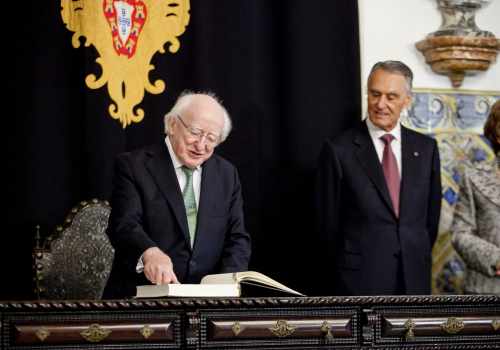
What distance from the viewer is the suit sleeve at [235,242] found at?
11.5 feet

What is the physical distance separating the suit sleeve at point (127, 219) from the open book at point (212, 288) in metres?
0.27

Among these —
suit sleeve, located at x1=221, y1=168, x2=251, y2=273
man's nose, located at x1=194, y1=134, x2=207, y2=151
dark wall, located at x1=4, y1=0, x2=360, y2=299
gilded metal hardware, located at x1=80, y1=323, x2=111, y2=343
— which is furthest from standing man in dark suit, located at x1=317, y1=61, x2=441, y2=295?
gilded metal hardware, located at x1=80, y1=323, x2=111, y2=343

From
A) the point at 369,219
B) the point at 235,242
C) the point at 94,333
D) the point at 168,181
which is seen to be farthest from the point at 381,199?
the point at 94,333

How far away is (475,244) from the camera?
158 inches

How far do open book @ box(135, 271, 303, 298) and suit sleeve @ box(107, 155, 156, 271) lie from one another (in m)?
0.27

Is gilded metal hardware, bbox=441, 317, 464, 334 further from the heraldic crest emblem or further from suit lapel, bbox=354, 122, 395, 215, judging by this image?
the heraldic crest emblem

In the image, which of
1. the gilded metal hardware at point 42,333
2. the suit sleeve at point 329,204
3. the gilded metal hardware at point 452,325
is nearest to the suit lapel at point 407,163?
the suit sleeve at point 329,204

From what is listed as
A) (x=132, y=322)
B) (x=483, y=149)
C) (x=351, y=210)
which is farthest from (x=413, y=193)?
(x=132, y=322)

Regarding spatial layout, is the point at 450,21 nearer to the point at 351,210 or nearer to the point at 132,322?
the point at 351,210

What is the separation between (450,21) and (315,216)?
157cm

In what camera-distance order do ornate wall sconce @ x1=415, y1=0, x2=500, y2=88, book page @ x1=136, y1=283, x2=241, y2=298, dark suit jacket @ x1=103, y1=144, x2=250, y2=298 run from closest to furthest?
1. book page @ x1=136, y1=283, x2=241, y2=298
2. dark suit jacket @ x1=103, y1=144, x2=250, y2=298
3. ornate wall sconce @ x1=415, y1=0, x2=500, y2=88

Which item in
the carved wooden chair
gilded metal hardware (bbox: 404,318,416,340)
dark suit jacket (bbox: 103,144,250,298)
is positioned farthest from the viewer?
the carved wooden chair

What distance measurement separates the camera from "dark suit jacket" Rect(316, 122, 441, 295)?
4.02 metres

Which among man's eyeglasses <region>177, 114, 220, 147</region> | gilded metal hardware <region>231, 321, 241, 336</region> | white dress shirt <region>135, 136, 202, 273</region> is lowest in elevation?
gilded metal hardware <region>231, 321, 241, 336</region>
